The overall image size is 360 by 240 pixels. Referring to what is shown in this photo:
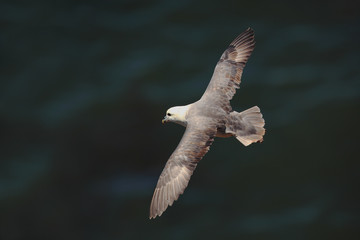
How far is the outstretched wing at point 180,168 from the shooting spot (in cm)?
771

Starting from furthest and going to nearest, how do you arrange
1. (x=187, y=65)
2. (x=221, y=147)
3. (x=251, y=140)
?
(x=187, y=65)
(x=221, y=147)
(x=251, y=140)

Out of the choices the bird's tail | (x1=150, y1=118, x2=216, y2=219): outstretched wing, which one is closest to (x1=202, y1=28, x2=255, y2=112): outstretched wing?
the bird's tail

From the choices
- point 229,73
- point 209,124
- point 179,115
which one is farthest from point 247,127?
point 229,73

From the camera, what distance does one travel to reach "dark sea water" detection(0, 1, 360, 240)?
9.80m

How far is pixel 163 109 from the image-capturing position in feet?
35.4

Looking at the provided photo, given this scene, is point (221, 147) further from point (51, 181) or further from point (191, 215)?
point (51, 181)

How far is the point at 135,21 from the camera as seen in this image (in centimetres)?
1198

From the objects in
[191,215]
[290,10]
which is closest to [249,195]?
[191,215]

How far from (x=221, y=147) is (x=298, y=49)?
8.18 feet

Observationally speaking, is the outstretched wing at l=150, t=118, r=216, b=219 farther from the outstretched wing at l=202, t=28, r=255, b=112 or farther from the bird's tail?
the outstretched wing at l=202, t=28, r=255, b=112

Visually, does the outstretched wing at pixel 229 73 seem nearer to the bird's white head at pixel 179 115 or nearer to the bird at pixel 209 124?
the bird at pixel 209 124

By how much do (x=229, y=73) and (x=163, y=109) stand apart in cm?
191

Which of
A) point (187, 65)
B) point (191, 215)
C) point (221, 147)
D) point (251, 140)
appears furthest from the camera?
point (187, 65)

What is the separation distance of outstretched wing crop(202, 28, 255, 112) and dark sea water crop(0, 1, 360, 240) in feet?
4.66
